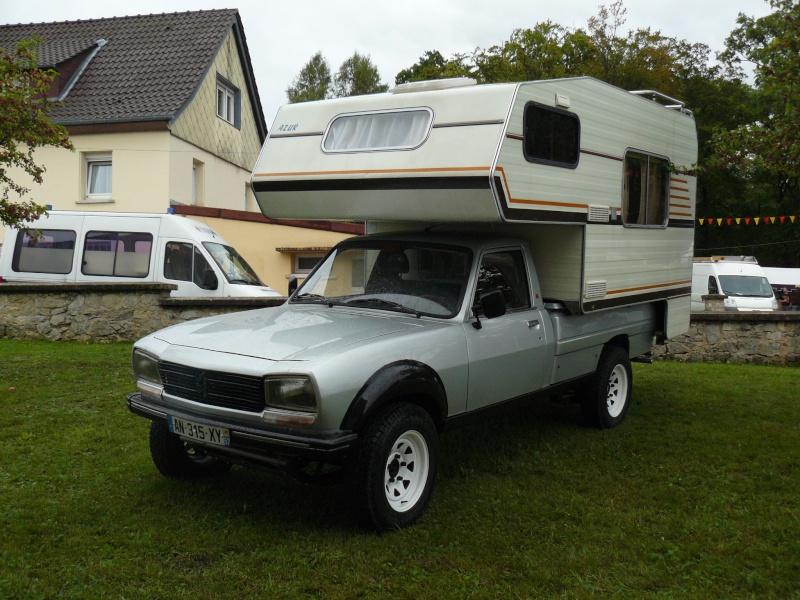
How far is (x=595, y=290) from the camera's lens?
22.2 feet

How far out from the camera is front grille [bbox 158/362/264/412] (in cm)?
455

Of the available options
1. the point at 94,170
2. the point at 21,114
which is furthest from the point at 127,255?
the point at 94,170

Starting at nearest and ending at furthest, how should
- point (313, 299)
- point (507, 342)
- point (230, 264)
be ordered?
point (507, 342) < point (313, 299) < point (230, 264)

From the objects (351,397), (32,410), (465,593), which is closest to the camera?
(465,593)

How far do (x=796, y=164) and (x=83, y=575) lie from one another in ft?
21.4

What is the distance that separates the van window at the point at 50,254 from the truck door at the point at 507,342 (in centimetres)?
1039

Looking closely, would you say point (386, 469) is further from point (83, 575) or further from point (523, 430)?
point (523, 430)

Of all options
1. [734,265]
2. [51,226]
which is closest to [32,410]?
[51,226]

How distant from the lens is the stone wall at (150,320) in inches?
481

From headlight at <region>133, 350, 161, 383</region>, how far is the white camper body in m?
1.81

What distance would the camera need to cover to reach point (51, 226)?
1412 cm

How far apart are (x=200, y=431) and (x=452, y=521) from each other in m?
1.68

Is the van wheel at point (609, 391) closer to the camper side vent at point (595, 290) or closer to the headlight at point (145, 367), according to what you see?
the camper side vent at point (595, 290)

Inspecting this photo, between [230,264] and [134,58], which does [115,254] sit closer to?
[230,264]
